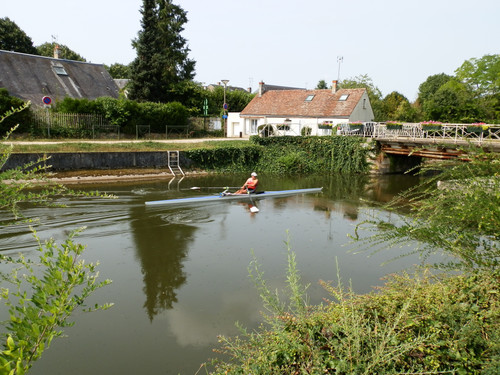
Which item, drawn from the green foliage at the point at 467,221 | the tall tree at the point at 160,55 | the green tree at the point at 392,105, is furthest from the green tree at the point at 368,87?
the green foliage at the point at 467,221

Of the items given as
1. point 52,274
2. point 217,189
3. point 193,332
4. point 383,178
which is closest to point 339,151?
point 383,178

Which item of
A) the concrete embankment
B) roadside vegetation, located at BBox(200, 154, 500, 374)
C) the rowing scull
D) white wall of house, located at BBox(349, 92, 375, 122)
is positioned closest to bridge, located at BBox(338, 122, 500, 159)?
white wall of house, located at BBox(349, 92, 375, 122)

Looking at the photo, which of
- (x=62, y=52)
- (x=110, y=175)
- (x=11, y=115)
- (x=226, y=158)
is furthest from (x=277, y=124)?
(x=62, y=52)

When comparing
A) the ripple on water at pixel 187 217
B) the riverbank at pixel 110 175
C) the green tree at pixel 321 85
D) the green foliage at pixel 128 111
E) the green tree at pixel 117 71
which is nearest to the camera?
the ripple on water at pixel 187 217

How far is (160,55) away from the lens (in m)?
31.6

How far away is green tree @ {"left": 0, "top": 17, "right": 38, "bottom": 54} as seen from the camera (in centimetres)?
3747

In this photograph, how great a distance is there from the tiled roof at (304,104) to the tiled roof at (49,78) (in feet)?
43.6

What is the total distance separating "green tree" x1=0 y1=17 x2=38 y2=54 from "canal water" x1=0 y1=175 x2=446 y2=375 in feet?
102

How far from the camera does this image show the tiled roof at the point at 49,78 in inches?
1052

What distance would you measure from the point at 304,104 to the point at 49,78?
21082 millimetres

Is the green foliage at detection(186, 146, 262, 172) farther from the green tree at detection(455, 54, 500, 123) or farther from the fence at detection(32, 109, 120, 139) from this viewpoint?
the green tree at detection(455, 54, 500, 123)

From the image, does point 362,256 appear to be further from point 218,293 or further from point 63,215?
point 63,215

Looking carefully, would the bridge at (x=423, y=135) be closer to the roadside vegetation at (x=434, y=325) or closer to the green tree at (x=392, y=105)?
the green tree at (x=392, y=105)

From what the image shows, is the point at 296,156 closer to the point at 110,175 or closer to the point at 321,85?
the point at 110,175
